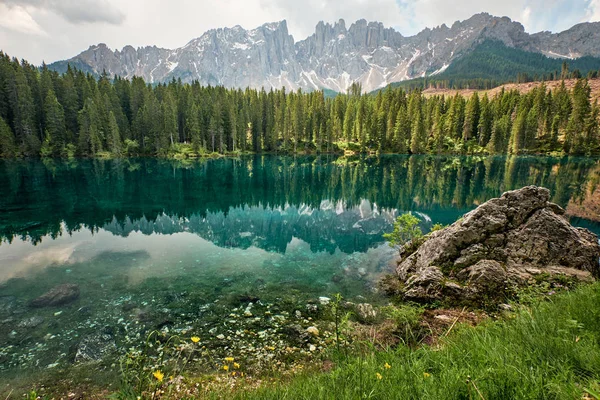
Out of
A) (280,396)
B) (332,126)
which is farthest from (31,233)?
(332,126)

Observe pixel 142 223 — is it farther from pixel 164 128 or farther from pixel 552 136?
pixel 552 136

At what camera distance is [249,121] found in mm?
100812

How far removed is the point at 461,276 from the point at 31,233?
2626cm

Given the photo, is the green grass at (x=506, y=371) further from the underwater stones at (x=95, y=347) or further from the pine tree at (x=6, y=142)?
the pine tree at (x=6, y=142)

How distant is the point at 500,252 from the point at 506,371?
10732 mm

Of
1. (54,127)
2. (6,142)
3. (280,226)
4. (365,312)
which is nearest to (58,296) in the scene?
(365,312)

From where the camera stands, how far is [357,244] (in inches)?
747

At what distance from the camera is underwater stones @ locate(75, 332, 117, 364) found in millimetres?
7944

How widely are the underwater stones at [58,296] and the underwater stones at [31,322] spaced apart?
882 millimetres

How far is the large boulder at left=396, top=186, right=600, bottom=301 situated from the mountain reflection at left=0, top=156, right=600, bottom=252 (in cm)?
647

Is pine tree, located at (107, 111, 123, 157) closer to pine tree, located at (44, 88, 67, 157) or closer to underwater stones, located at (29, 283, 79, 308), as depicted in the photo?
pine tree, located at (44, 88, 67, 157)

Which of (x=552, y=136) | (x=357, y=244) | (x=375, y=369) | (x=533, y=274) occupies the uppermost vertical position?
(x=552, y=136)

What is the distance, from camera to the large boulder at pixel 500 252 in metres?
11.0

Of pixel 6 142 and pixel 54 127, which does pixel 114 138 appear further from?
pixel 6 142
